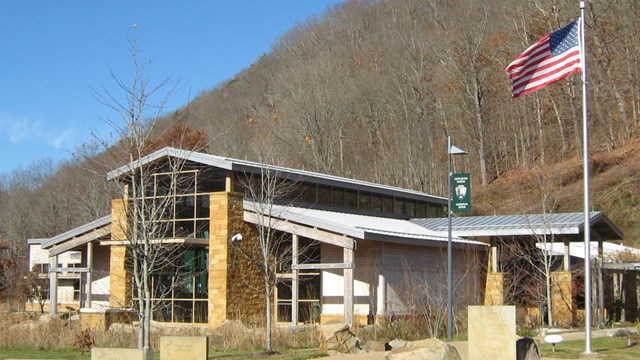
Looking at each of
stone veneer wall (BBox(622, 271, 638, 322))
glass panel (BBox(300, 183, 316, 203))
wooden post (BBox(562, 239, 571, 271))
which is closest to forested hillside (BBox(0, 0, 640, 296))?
stone veneer wall (BBox(622, 271, 638, 322))

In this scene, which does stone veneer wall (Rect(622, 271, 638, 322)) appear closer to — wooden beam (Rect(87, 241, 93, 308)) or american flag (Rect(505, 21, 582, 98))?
american flag (Rect(505, 21, 582, 98))

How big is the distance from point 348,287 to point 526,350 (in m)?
10.5

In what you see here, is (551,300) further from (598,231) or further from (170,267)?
(170,267)

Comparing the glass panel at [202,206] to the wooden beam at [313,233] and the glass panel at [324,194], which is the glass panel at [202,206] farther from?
the glass panel at [324,194]

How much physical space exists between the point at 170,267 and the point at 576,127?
3111cm

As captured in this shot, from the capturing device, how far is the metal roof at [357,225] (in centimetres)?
2623

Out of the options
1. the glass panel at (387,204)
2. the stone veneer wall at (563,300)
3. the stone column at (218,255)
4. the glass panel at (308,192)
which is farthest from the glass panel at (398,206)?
the stone column at (218,255)

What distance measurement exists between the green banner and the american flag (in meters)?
7.13

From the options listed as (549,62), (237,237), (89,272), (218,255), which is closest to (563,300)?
(237,237)

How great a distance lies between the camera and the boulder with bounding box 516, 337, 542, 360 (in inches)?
617

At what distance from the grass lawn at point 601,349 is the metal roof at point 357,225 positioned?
7.56 metres

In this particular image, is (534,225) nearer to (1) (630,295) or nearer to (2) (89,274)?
(1) (630,295)

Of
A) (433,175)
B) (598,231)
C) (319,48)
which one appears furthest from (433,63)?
(598,231)

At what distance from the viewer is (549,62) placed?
730 inches
